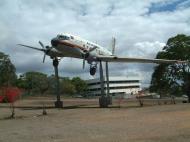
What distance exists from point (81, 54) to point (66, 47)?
2319mm

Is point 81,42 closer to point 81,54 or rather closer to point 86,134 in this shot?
point 81,54

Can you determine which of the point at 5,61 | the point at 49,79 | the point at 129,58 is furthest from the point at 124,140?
the point at 49,79

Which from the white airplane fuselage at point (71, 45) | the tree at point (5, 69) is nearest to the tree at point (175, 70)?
the white airplane fuselage at point (71, 45)

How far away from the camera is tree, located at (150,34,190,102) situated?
227 feet

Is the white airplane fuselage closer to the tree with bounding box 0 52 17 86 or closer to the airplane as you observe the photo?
the airplane

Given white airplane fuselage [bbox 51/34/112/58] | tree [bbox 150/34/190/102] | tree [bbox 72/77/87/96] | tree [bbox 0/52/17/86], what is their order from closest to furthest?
white airplane fuselage [bbox 51/34/112/58]
tree [bbox 150/34/190/102]
tree [bbox 0/52/17/86]
tree [bbox 72/77/87/96]

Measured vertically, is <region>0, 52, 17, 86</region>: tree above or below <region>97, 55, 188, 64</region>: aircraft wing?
above

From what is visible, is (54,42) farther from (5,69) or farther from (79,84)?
(79,84)

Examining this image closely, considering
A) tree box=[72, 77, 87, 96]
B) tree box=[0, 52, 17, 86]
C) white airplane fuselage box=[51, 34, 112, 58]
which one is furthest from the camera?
tree box=[72, 77, 87, 96]

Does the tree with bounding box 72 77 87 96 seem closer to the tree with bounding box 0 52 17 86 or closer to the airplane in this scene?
the tree with bounding box 0 52 17 86

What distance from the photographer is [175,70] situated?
70.2 meters

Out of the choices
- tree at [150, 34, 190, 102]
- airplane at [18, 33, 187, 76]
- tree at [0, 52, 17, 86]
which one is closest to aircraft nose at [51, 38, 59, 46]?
airplane at [18, 33, 187, 76]

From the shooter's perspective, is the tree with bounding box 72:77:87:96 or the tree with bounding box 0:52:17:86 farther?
the tree with bounding box 72:77:87:96

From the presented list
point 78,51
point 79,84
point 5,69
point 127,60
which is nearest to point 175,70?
point 127,60
